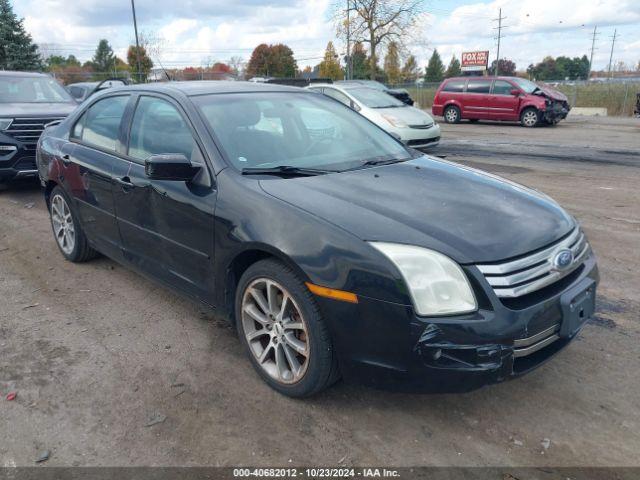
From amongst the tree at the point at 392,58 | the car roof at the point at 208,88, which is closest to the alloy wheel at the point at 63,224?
the car roof at the point at 208,88

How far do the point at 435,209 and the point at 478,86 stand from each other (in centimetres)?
1851

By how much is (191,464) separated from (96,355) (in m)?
1.33

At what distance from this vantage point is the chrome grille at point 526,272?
8.16ft

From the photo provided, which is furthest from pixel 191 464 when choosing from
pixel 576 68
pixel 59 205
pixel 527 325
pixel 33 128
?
pixel 576 68

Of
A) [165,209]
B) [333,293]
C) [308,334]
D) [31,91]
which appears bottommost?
[308,334]

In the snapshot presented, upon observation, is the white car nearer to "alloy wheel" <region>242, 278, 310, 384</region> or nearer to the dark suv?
the dark suv

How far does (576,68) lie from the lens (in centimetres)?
8938

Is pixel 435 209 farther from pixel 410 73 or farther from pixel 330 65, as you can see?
pixel 410 73

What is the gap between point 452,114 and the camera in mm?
20844

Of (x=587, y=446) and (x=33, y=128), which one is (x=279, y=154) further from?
(x=33, y=128)

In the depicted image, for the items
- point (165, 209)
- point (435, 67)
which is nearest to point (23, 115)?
point (165, 209)

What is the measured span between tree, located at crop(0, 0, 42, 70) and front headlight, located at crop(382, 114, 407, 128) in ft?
117

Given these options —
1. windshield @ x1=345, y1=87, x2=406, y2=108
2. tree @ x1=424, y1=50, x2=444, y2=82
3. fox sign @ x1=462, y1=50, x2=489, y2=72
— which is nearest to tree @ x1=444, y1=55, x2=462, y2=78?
tree @ x1=424, y1=50, x2=444, y2=82

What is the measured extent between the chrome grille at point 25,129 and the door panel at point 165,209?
16.5 ft
